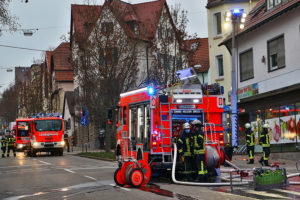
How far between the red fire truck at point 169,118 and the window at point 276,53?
34.0 feet

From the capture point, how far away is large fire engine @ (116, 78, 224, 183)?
15.4 metres

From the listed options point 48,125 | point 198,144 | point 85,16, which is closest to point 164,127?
point 198,144

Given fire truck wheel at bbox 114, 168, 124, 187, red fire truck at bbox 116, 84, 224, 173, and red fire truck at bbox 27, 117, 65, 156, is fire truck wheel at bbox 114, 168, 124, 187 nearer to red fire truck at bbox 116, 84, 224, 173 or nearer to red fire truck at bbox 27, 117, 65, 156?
red fire truck at bbox 116, 84, 224, 173

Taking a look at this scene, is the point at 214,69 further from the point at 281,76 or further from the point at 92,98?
the point at 281,76

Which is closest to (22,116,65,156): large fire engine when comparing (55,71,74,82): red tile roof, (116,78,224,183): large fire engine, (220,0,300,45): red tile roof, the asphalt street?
(220,0,300,45): red tile roof

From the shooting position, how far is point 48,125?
1406 inches

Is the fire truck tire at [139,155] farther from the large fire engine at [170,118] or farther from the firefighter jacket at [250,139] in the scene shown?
the firefighter jacket at [250,139]

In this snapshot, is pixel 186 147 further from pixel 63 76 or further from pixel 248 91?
pixel 63 76

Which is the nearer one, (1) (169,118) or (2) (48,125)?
(1) (169,118)

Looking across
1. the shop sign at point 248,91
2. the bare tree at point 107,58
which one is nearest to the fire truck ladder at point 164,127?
the shop sign at point 248,91

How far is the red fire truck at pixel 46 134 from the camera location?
115 feet

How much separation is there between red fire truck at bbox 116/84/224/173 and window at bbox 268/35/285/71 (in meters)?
10.4

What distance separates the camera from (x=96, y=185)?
47.1ft

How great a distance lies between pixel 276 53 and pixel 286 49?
1.25 meters
